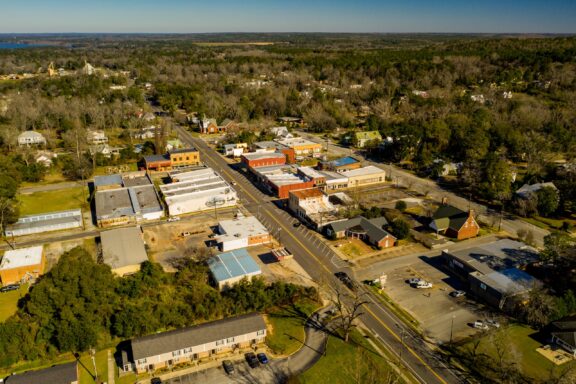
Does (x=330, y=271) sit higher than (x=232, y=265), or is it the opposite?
(x=232, y=265)

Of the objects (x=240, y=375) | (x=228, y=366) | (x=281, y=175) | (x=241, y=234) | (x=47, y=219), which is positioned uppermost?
(x=281, y=175)

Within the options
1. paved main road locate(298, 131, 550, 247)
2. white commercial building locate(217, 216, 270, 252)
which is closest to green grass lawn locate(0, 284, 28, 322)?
white commercial building locate(217, 216, 270, 252)

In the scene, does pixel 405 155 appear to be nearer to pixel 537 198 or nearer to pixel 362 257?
pixel 537 198

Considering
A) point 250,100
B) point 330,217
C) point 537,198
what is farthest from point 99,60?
point 537,198

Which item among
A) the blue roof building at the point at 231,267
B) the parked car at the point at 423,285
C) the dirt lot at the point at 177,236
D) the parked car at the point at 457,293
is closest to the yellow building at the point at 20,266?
the dirt lot at the point at 177,236

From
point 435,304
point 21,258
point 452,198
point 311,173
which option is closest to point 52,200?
point 21,258

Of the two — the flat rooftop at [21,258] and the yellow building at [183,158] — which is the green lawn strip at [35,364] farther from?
the yellow building at [183,158]

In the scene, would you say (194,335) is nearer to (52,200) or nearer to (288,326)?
(288,326)

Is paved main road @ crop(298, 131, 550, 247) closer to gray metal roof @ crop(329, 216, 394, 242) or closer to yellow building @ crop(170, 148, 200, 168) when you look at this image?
gray metal roof @ crop(329, 216, 394, 242)
